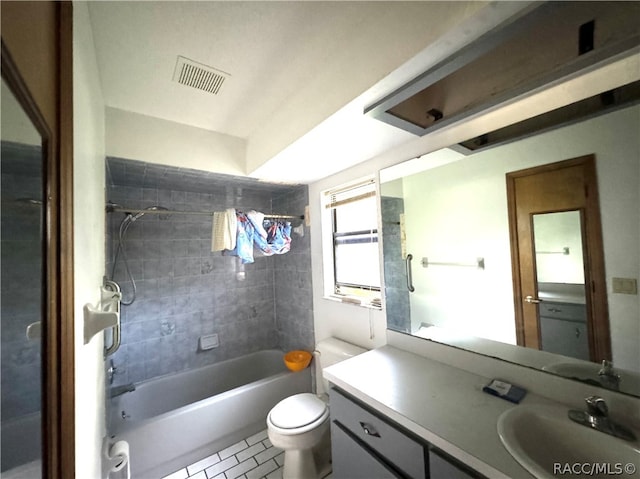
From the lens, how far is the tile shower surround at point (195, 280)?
7.30ft

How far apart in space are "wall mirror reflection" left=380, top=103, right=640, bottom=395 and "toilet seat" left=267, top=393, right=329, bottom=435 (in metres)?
0.77

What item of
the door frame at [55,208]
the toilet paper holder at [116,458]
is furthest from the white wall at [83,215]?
the toilet paper holder at [116,458]

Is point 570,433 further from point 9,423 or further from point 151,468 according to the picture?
point 151,468

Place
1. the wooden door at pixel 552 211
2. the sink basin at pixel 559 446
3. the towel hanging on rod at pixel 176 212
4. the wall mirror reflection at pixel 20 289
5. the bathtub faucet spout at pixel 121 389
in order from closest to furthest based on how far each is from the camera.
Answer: the wall mirror reflection at pixel 20 289, the sink basin at pixel 559 446, the wooden door at pixel 552 211, the towel hanging on rod at pixel 176 212, the bathtub faucet spout at pixel 121 389

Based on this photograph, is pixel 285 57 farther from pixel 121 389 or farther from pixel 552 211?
pixel 121 389

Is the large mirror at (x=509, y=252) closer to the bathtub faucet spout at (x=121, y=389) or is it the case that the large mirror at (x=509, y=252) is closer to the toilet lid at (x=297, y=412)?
the toilet lid at (x=297, y=412)

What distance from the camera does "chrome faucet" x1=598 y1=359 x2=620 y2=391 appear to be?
914 mm

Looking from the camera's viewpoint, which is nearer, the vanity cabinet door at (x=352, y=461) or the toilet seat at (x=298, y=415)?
the vanity cabinet door at (x=352, y=461)

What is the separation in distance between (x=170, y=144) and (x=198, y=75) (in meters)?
0.63

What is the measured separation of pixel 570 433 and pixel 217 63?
2.16 metres

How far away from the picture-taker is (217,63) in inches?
48.6

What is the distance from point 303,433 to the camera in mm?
1473

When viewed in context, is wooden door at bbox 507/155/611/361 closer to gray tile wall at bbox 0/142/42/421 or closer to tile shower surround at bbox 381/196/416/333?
tile shower surround at bbox 381/196/416/333

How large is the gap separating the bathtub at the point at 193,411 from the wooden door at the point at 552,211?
6.05 feet
